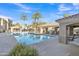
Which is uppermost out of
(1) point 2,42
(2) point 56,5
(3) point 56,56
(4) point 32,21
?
(2) point 56,5

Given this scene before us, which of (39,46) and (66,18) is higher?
(66,18)

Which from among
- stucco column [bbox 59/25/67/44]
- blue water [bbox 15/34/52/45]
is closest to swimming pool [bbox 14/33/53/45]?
blue water [bbox 15/34/52/45]

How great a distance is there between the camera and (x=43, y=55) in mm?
3090

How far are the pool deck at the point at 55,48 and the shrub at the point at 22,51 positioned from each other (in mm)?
77

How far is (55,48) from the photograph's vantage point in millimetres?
3105

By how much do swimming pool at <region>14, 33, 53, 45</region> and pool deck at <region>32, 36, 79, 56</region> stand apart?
5 centimetres

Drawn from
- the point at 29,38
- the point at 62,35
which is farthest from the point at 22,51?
the point at 62,35

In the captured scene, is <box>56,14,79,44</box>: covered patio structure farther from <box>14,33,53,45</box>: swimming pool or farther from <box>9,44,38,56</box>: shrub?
<box>9,44,38,56</box>: shrub

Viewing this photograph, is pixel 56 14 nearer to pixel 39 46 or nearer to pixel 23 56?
pixel 39 46

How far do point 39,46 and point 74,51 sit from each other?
0.47 metres

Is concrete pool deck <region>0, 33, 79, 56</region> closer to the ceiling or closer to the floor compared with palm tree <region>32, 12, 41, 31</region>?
closer to the floor

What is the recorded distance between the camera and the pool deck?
3.08 metres

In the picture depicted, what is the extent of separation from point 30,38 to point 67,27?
52 centimetres

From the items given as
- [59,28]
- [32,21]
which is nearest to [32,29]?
[32,21]
